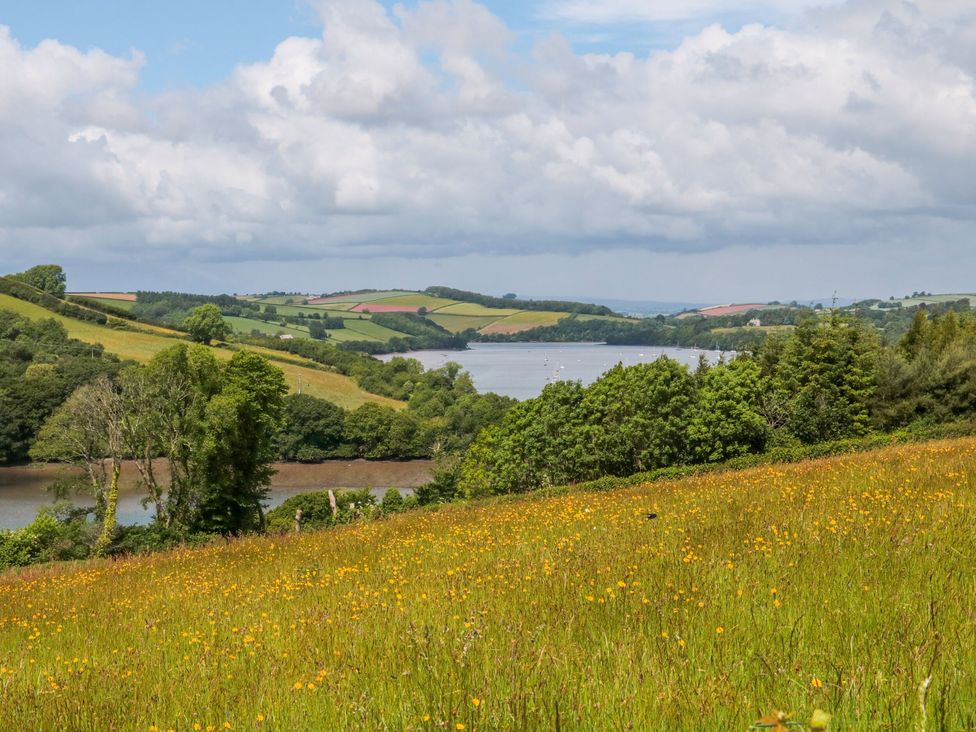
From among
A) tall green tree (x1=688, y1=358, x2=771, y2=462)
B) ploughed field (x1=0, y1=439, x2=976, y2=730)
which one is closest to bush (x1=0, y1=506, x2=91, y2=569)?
ploughed field (x1=0, y1=439, x2=976, y2=730)

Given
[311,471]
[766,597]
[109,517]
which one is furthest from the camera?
[311,471]

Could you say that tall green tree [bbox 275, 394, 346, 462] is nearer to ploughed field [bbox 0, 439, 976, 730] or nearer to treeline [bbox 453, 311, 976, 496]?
treeline [bbox 453, 311, 976, 496]

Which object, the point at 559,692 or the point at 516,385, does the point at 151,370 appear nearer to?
the point at 559,692

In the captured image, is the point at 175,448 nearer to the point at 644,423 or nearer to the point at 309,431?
the point at 644,423

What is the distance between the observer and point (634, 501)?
15789 millimetres

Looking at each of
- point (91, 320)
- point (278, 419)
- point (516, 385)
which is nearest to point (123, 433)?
point (278, 419)

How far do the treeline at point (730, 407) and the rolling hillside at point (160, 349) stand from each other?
78.0 m

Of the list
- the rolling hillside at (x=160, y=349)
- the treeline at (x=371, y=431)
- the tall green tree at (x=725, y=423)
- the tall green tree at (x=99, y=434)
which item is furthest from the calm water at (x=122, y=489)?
the tall green tree at (x=725, y=423)

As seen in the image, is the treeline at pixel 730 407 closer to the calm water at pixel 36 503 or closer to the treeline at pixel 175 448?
the treeline at pixel 175 448

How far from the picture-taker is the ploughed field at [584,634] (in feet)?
13.6

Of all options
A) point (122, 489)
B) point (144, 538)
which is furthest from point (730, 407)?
point (122, 489)

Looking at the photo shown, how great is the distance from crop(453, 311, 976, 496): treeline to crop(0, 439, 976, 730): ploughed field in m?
44.2

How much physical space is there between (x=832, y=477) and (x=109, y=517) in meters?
43.1

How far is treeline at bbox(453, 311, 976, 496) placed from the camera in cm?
5753
